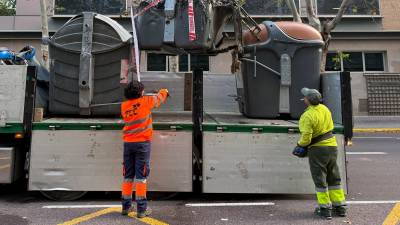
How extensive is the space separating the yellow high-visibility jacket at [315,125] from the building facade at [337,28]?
1358 centimetres

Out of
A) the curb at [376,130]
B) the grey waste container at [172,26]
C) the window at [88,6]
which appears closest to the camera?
the grey waste container at [172,26]

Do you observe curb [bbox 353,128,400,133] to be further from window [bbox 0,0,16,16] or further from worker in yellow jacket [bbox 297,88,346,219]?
window [bbox 0,0,16,16]

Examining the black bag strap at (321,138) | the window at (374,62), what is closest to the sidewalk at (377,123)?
the window at (374,62)

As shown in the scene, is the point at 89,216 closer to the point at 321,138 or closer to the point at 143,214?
the point at 143,214

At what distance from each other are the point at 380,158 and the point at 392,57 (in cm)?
1183

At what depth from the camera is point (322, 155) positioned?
5.17 metres

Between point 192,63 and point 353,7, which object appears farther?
point 353,7

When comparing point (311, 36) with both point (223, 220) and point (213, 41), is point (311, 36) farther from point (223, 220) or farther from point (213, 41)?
point (223, 220)

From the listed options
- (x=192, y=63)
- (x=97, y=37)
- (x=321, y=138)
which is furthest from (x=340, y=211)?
(x=192, y=63)

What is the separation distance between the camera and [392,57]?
20.1 metres

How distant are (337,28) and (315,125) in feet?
54.0

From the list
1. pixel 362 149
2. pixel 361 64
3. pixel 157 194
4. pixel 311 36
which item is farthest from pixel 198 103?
pixel 361 64

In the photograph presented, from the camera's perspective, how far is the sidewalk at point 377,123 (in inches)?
661

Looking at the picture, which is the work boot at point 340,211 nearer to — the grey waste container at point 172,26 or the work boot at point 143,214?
the work boot at point 143,214
